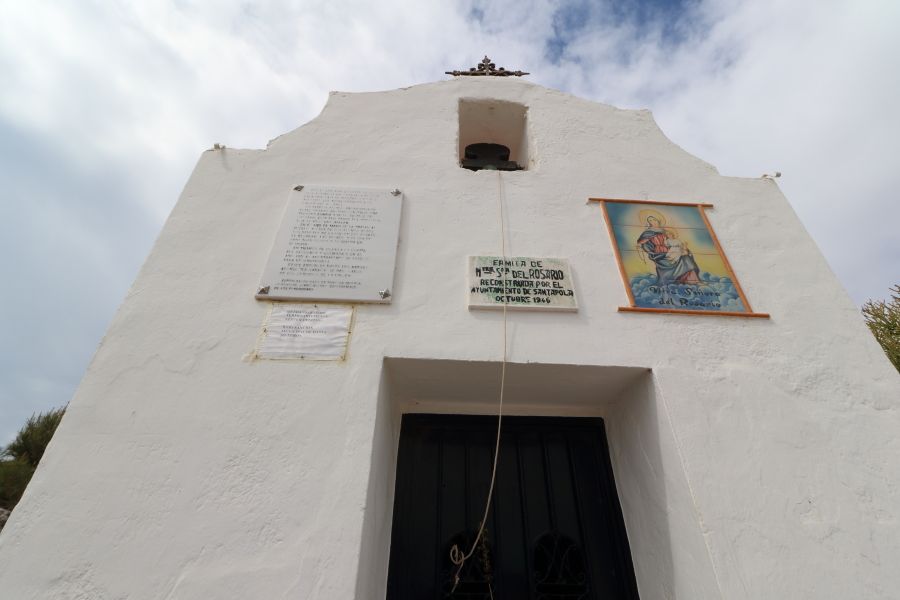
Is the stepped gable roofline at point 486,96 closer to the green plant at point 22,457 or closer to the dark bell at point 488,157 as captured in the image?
the dark bell at point 488,157

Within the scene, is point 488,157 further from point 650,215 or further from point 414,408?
point 414,408

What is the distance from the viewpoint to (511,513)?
2.75 metres

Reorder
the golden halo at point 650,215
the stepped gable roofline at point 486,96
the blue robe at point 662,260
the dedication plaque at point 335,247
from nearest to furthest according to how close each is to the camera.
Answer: the dedication plaque at point 335,247 < the blue robe at point 662,260 < the golden halo at point 650,215 < the stepped gable roofline at point 486,96

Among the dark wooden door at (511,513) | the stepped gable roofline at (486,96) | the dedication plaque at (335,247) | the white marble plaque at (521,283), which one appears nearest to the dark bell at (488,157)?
the stepped gable roofline at (486,96)

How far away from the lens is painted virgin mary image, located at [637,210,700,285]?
302 cm

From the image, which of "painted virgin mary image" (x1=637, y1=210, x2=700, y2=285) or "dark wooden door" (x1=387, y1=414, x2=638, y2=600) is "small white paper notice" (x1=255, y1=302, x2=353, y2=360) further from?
"painted virgin mary image" (x1=637, y1=210, x2=700, y2=285)

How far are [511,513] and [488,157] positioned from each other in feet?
11.2

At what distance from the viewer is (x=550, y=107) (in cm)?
422

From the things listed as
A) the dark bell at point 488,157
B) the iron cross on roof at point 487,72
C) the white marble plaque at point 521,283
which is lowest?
the white marble plaque at point 521,283

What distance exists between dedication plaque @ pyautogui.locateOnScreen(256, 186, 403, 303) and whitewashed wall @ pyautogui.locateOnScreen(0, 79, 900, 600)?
119 mm

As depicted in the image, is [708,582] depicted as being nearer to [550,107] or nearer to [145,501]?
[145,501]

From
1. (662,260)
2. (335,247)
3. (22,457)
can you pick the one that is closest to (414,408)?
(335,247)

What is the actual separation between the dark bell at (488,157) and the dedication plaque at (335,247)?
57.7 inches

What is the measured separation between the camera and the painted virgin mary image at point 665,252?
9.89ft
